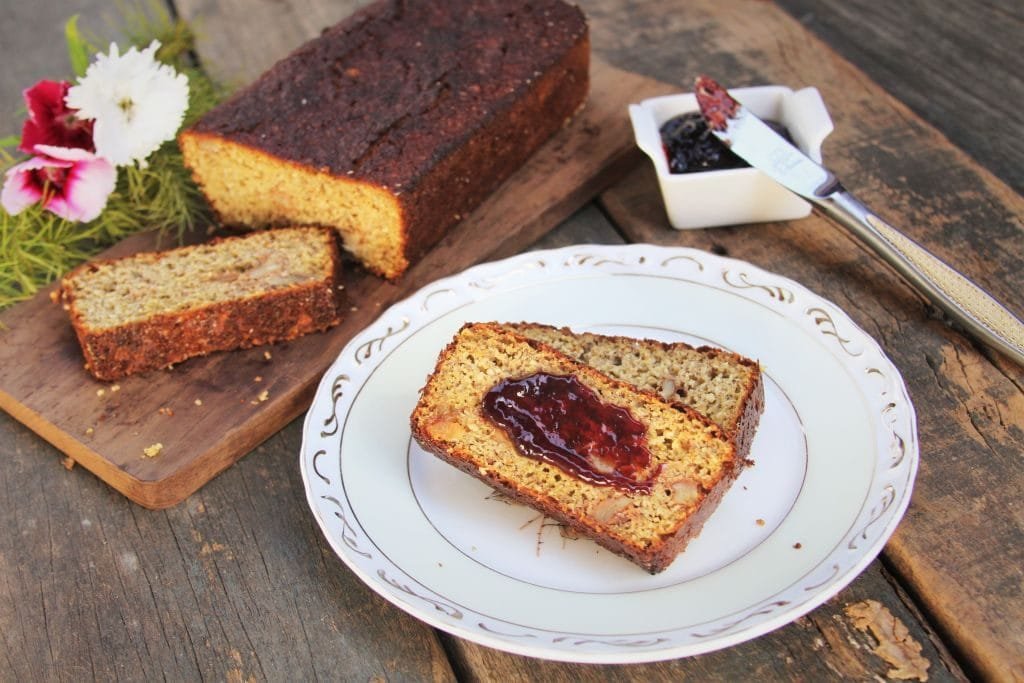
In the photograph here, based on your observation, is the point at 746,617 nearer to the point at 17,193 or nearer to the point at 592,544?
the point at 592,544

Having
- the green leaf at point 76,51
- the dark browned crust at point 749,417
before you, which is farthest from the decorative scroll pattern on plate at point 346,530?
the green leaf at point 76,51

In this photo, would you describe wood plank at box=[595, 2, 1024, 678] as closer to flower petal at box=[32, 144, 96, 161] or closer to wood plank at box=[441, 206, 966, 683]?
wood plank at box=[441, 206, 966, 683]

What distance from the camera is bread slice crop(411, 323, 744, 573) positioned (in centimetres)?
238

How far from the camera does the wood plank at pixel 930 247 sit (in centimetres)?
249

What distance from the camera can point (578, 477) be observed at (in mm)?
2439

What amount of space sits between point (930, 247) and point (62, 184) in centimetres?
300

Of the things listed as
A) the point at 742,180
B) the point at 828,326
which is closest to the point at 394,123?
the point at 742,180

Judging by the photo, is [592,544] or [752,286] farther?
[752,286]

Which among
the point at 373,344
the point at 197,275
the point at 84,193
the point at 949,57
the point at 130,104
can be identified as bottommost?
the point at 949,57

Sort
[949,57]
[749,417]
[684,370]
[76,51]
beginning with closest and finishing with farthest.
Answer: [749,417], [684,370], [76,51], [949,57]

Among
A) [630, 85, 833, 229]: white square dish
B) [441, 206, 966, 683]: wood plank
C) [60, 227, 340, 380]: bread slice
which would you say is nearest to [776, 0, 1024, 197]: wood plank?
[630, 85, 833, 229]: white square dish

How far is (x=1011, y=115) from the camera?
4.14 metres

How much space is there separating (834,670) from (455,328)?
56.0 inches

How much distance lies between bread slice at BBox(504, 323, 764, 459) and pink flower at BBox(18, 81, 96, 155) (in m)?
1.91
